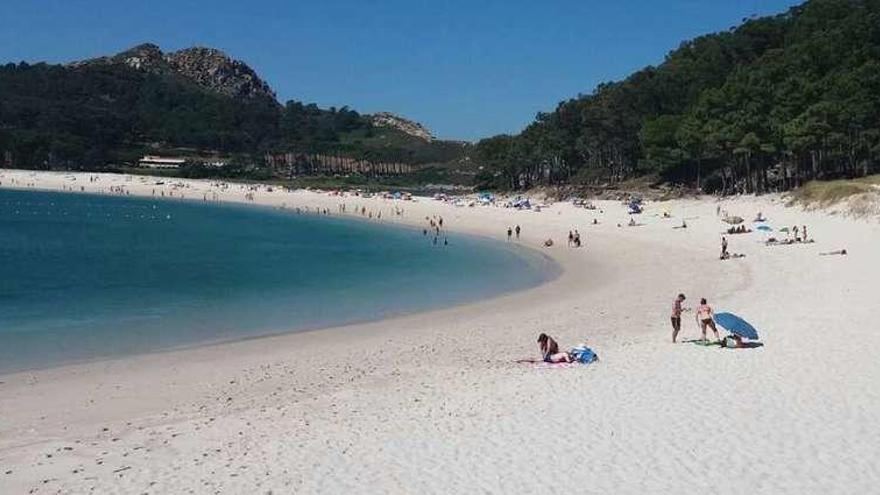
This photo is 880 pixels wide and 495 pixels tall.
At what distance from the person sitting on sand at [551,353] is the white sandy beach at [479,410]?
0.84m

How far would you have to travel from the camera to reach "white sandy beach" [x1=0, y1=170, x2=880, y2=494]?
10.4 meters

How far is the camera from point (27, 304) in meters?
27.1

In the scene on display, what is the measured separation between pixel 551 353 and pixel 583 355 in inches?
28.2

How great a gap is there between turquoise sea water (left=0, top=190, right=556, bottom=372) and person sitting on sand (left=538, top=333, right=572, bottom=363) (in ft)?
29.2

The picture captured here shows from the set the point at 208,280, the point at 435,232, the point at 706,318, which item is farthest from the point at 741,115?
the point at 706,318

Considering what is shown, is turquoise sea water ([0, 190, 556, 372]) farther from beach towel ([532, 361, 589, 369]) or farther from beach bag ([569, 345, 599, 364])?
beach bag ([569, 345, 599, 364])

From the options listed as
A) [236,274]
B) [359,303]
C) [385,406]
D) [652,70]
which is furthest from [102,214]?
[385,406]

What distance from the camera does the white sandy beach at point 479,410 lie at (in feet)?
34.2

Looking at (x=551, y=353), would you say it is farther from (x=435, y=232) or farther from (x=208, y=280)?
(x=435, y=232)

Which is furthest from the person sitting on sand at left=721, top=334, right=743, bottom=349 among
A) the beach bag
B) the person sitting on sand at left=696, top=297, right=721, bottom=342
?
the beach bag

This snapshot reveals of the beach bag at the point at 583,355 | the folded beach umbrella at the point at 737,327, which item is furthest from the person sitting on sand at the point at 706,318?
the beach bag at the point at 583,355

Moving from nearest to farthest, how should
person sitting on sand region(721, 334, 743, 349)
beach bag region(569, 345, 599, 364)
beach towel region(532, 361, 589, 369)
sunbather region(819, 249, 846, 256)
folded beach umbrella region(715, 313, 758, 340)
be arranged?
beach towel region(532, 361, 589, 369) → beach bag region(569, 345, 599, 364) → folded beach umbrella region(715, 313, 758, 340) → person sitting on sand region(721, 334, 743, 349) → sunbather region(819, 249, 846, 256)

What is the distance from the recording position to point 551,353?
17297 mm

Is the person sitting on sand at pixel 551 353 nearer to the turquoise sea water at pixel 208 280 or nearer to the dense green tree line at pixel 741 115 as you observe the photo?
the turquoise sea water at pixel 208 280
